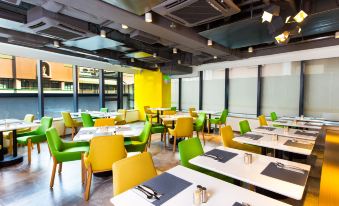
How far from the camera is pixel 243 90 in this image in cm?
708

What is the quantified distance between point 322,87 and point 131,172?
622cm

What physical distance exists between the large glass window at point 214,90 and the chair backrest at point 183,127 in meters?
3.60

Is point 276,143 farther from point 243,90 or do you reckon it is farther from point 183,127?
point 243,90

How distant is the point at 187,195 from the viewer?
1.25 m

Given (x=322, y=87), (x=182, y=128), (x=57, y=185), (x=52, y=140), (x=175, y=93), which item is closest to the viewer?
(x=52, y=140)

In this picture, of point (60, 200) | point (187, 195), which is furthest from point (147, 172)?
point (60, 200)

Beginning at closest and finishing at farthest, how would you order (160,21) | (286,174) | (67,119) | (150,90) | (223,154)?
(286,174) → (223,154) → (160,21) → (67,119) → (150,90)

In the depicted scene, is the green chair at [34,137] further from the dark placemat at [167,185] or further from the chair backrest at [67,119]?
the dark placemat at [167,185]

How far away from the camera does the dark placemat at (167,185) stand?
4.02ft

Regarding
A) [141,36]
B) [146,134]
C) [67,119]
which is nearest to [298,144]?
[146,134]

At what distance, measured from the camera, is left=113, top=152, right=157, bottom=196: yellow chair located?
147 cm

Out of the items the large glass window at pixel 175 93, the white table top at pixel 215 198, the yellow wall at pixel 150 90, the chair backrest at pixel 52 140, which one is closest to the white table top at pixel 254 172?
the white table top at pixel 215 198

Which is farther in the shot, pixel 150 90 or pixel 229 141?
pixel 150 90

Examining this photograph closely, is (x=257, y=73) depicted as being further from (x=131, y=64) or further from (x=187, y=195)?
(x=187, y=195)
